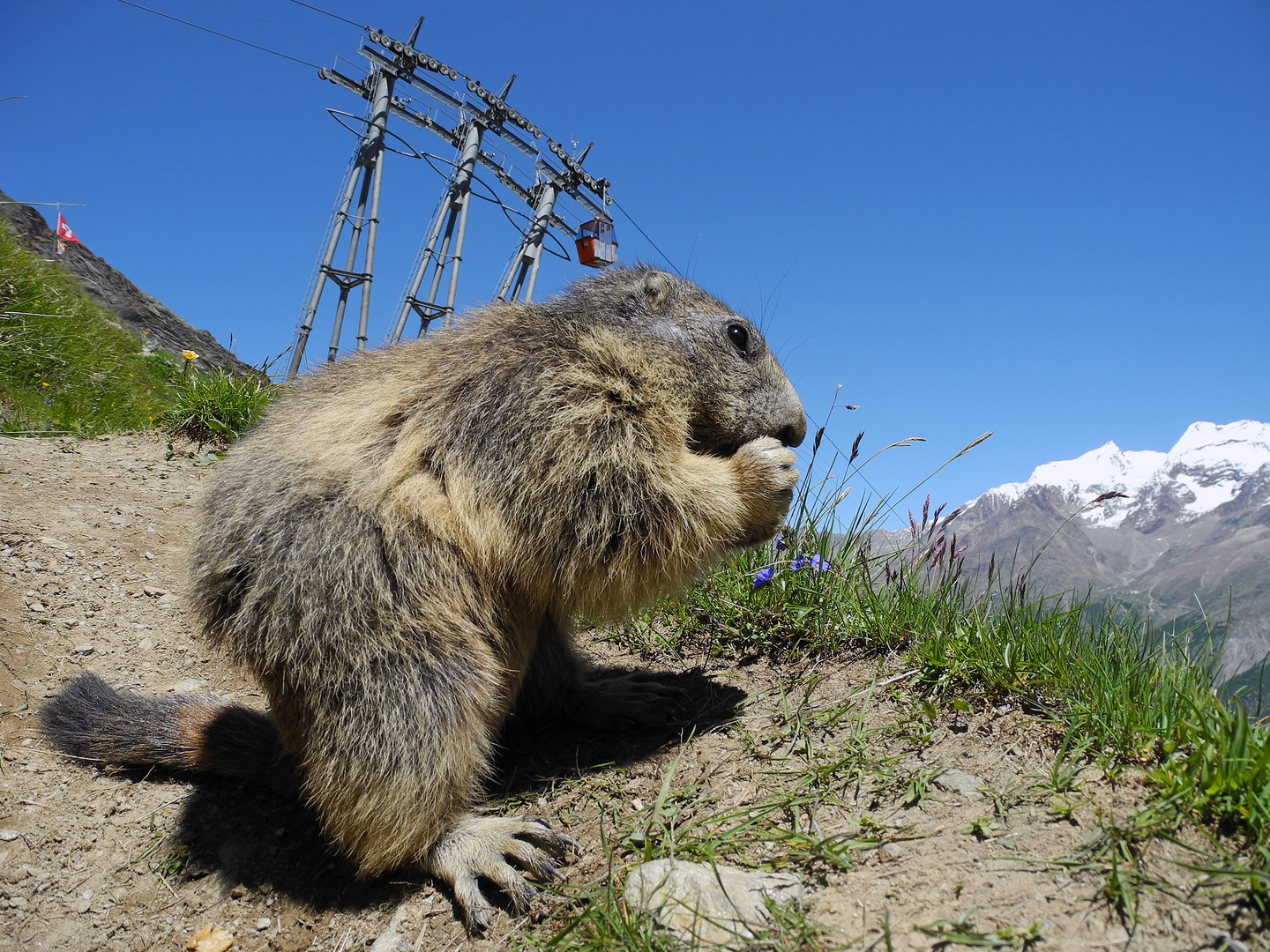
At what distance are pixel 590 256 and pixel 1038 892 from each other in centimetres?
1472

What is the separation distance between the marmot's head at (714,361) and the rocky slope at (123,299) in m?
11.3

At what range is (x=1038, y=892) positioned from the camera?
2012mm

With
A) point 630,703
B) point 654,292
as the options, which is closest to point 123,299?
point 654,292

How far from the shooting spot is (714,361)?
3803mm

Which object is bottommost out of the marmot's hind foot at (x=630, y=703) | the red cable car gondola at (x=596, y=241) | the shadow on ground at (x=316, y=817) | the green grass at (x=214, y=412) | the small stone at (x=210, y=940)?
the small stone at (x=210, y=940)

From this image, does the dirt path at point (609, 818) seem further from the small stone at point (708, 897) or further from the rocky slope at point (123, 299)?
the rocky slope at point (123, 299)

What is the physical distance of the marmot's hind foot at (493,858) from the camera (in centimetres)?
277

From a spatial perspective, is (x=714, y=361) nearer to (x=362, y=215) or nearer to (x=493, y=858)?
(x=493, y=858)

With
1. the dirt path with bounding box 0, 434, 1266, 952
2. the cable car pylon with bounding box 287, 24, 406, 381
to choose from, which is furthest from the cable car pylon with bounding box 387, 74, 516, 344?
the dirt path with bounding box 0, 434, 1266, 952

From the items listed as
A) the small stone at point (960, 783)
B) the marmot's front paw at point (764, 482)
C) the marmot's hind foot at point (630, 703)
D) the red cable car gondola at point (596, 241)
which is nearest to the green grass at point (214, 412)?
the marmot's hind foot at point (630, 703)

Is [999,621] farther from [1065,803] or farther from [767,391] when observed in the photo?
[767,391]

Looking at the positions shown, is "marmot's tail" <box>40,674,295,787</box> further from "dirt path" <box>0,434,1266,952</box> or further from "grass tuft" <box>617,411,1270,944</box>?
"grass tuft" <box>617,411,1270,944</box>

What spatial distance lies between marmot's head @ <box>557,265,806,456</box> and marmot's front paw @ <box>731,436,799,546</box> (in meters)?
0.27

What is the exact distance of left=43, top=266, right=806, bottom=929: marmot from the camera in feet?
9.51
